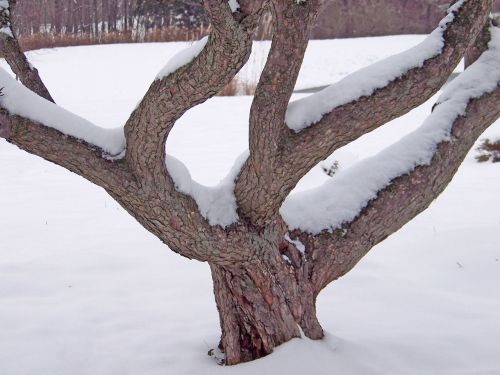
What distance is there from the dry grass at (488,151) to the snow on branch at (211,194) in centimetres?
528

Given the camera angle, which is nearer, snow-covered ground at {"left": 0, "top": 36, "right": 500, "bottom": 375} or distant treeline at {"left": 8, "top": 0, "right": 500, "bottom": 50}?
snow-covered ground at {"left": 0, "top": 36, "right": 500, "bottom": 375}

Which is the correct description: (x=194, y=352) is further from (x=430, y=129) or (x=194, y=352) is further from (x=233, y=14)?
(x=233, y=14)

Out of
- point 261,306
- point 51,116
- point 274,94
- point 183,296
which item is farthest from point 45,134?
point 183,296

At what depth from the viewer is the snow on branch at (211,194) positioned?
2.02m

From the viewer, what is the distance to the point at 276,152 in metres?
1.93

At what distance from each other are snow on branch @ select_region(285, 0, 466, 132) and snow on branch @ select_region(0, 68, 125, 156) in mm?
596

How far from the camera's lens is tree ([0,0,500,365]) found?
5.75ft

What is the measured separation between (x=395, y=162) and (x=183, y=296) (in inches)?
57.7

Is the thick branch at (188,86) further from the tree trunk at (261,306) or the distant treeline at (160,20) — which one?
the distant treeline at (160,20)

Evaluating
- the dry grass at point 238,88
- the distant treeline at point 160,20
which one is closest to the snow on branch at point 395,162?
the dry grass at point 238,88

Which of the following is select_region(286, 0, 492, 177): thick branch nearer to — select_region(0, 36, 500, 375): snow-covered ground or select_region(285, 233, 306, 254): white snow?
select_region(285, 233, 306, 254): white snow

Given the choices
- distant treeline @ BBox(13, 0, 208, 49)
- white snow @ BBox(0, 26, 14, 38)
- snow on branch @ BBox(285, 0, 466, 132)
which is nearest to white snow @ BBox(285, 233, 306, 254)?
snow on branch @ BBox(285, 0, 466, 132)

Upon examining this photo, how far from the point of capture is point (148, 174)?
1.92 m

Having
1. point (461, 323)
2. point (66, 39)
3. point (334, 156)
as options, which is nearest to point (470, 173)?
point (334, 156)
